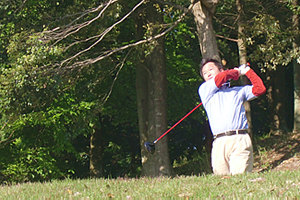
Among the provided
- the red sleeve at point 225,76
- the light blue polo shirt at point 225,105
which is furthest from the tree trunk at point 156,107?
the red sleeve at point 225,76

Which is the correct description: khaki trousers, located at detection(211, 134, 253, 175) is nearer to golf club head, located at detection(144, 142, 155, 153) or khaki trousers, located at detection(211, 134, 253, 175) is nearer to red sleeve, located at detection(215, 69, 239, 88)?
red sleeve, located at detection(215, 69, 239, 88)

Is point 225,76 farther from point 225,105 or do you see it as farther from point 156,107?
point 156,107

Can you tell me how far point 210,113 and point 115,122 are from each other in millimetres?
13737

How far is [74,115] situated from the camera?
16.4 metres

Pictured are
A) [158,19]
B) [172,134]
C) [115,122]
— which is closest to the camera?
[158,19]

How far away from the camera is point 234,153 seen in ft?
21.9

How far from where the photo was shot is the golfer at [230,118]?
6637mm

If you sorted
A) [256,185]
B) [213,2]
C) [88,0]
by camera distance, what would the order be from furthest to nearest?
[88,0] → [213,2] → [256,185]

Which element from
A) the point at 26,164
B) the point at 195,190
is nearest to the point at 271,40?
the point at 26,164

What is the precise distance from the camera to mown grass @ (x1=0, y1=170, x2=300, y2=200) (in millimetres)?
5296

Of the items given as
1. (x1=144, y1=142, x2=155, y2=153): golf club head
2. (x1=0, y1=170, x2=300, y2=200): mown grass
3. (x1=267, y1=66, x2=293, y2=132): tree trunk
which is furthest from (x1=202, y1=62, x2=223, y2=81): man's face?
(x1=267, y1=66, x2=293, y2=132): tree trunk

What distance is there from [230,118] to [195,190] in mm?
1348

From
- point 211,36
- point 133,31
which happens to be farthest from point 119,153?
point 211,36

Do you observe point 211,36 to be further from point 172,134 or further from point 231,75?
point 172,134
